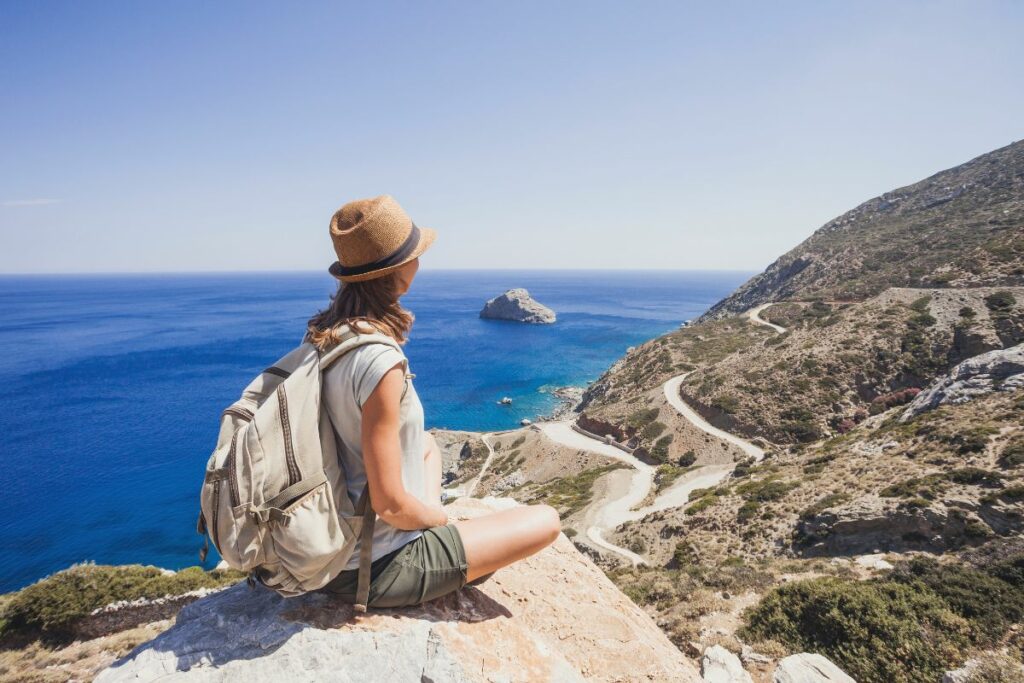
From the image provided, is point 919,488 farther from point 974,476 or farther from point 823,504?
point 823,504

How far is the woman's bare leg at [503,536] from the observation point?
10.4 ft

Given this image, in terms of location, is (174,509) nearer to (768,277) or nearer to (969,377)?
(969,377)

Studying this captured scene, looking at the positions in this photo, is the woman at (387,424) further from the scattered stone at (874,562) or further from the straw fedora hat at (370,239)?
the scattered stone at (874,562)

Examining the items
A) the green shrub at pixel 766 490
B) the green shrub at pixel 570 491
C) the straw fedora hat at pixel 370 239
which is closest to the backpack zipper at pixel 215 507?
the straw fedora hat at pixel 370 239

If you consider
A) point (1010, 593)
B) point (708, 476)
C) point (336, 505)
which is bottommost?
point (708, 476)

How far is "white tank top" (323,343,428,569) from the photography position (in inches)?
95.2

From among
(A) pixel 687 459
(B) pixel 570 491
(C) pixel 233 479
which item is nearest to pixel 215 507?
(C) pixel 233 479

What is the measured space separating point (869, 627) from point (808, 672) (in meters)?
3.53

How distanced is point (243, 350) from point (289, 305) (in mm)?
89734

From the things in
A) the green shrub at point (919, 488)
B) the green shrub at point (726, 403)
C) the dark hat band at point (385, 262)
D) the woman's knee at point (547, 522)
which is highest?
the dark hat band at point (385, 262)

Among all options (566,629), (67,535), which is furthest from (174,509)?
(566,629)

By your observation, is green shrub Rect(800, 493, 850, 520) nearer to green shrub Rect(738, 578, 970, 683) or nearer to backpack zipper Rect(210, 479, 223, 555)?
green shrub Rect(738, 578, 970, 683)

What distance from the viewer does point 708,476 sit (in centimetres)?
3006

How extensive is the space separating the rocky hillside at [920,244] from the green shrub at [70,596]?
61.0 metres
